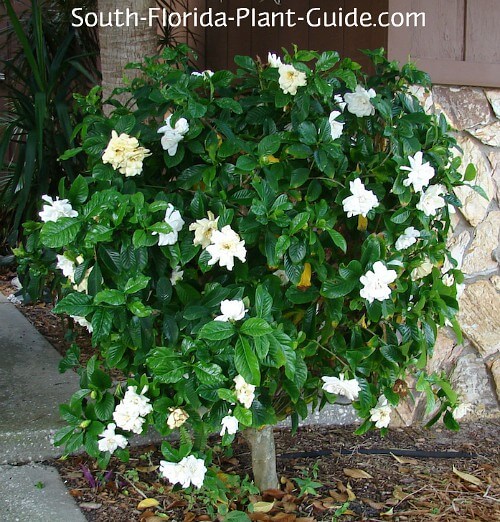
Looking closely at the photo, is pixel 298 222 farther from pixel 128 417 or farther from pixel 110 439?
pixel 110 439

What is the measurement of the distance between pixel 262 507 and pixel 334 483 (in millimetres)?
316

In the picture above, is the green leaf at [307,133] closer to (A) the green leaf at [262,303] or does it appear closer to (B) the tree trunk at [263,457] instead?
(A) the green leaf at [262,303]

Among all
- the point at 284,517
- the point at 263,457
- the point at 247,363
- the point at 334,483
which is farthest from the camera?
the point at 334,483

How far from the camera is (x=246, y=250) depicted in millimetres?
1741

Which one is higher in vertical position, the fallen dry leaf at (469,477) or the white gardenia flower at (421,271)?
the white gardenia flower at (421,271)

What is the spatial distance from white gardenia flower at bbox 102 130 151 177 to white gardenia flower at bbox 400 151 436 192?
64 cm

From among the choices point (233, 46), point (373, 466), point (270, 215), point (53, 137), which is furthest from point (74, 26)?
point (373, 466)

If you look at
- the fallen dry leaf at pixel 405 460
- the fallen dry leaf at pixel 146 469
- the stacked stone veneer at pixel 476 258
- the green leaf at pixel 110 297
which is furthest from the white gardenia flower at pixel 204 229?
the stacked stone veneer at pixel 476 258

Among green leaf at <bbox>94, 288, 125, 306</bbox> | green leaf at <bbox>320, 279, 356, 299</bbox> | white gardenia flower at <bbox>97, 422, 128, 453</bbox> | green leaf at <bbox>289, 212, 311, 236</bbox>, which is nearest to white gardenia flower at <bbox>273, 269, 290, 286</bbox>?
green leaf at <bbox>320, 279, 356, 299</bbox>

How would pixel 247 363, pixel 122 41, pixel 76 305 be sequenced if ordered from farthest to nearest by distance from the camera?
pixel 122 41 → pixel 76 305 → pixel 247 363

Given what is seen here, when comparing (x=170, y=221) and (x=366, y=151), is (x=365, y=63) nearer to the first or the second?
(x=366, y=151)

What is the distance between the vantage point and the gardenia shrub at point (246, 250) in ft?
5.07

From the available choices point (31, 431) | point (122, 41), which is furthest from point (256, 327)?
point (122, 41)

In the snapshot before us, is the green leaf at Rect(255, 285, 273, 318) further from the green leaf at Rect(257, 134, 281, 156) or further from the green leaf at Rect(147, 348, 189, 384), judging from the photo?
the green leaf at Rect(257, 134, 281, 156)
